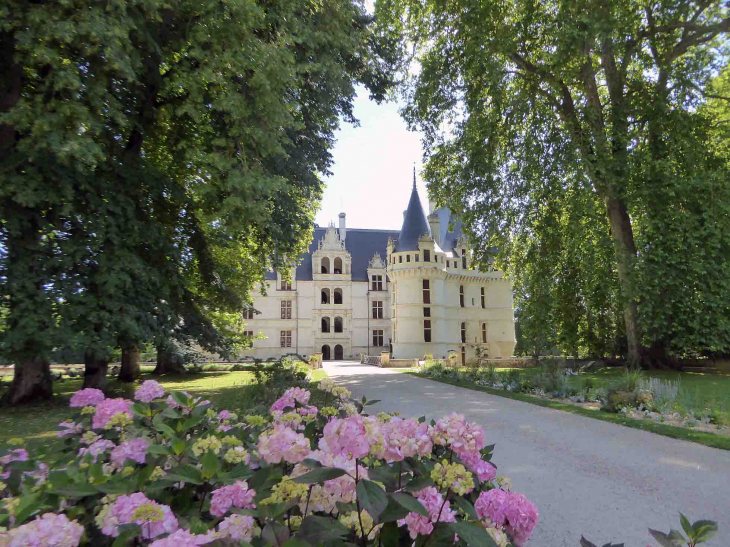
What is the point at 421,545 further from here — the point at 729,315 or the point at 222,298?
the point at 729,315

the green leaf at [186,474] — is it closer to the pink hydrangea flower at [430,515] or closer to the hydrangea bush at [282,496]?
the hydrangea bush at [282,496]

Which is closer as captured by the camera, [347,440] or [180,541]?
[180,541]

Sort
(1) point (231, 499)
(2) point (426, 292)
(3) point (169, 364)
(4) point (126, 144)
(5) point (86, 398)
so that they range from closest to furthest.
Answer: (1) point (231, 499) → (5) point (86, 398) → (4) point (126, 144) → (3) point (169, 364) → (2) point (426, 292)

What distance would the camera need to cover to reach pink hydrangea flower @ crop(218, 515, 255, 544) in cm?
146

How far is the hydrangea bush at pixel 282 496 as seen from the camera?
4.70ft

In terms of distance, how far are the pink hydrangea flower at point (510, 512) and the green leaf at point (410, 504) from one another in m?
0.52

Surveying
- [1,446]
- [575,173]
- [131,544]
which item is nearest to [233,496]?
[131,544]

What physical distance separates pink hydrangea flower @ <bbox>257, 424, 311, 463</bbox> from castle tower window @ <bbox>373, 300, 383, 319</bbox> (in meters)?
47.7

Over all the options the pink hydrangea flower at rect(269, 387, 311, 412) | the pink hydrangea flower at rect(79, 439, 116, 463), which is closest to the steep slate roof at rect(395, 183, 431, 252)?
the pink hydrangea flower at rect(269, 387, 311, 412)

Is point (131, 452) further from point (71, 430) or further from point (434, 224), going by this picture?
point (434, 224)

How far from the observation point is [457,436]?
188 centimetres

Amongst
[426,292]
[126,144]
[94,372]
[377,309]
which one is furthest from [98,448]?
[377,309]

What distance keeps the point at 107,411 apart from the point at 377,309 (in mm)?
47145

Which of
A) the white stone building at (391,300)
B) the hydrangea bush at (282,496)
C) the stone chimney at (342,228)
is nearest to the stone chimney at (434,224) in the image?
the white stone building at (391,300)
